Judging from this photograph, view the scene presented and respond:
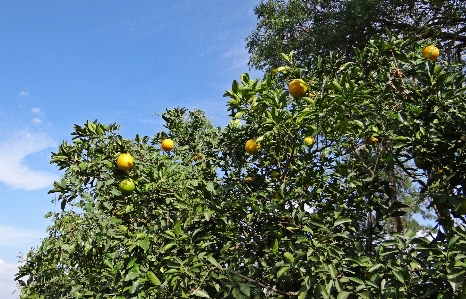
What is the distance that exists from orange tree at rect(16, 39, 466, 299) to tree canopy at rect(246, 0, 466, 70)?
493 cm

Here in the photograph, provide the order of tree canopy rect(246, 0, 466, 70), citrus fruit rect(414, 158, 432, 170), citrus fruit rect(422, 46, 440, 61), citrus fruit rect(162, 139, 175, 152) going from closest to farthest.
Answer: citrus fruit rect(414, 158, 432, 170), citrus fruit rect(422, 46, 440, 61), citrus fruit rect(162, 139, 175, 152), tree canopy rect(246, 0, 466, 70)

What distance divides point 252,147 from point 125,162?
0.81m

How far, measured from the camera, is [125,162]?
260 cm

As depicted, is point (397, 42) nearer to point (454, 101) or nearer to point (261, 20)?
point (454, 101)

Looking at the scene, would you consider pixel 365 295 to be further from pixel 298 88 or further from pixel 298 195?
pixel 298 88

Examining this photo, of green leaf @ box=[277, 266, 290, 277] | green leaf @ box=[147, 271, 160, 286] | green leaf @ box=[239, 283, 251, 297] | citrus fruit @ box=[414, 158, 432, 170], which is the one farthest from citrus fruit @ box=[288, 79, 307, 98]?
green leaf @ box=[147, 271, 160, 286]

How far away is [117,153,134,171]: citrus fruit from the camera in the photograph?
2.60 metres

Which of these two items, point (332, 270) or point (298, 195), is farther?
point (298, 195)

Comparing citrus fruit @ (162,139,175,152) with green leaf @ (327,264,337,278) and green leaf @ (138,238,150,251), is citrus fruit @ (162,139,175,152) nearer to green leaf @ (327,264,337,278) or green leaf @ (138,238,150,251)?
green leaf @ (138,238,150,251)

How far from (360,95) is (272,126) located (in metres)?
0.53

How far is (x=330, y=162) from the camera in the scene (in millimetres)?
2812

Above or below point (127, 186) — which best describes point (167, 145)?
above

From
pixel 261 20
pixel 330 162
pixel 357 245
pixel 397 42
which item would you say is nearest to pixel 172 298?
pixel 357 245

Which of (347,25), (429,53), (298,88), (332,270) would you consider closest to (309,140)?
(298,88)
